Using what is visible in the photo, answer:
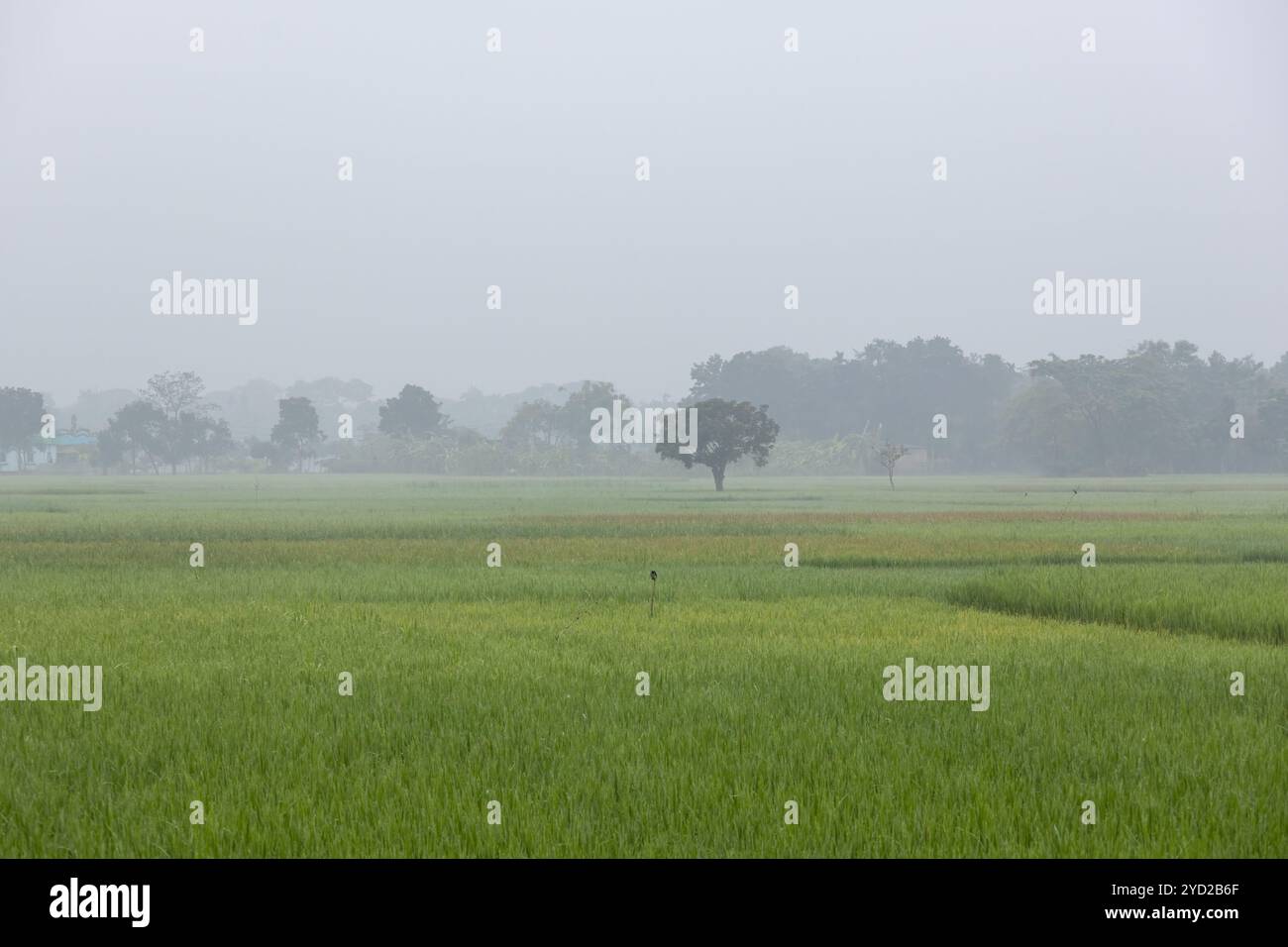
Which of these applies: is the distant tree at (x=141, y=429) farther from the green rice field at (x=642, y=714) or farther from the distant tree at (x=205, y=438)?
the green rice field at (x=642, y=714)

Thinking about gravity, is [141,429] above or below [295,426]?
below

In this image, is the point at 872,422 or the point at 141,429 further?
the point at 872,422

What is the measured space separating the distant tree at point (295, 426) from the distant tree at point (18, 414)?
29.1m

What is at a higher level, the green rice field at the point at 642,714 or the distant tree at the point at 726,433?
the distant tree at the point at 726,433

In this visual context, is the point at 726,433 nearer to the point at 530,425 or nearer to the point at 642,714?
the point at 642,714

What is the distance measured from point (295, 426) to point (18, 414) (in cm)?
3374

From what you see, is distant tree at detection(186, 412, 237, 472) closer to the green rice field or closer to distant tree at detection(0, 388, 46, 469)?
distant tree at detection(0, 388, 46, 469)

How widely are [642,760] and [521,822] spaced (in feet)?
4.84

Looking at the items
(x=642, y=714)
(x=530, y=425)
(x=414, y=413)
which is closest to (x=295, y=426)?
(x=414, y=413)

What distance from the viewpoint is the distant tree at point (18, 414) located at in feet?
431

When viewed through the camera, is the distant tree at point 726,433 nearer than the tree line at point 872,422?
Yes

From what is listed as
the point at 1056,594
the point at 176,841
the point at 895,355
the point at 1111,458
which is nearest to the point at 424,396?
the point at 895,355

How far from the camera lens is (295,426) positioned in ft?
462

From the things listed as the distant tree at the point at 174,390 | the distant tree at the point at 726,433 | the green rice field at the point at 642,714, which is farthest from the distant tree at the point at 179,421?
the green rice field at the point at 642,714
